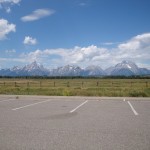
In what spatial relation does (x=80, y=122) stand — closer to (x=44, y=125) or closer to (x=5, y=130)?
(x=44, y=125)

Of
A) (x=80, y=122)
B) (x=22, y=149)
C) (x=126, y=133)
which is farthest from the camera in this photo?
(x=80, y=122)

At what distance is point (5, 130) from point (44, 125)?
152 cm

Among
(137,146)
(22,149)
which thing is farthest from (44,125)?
(137,146)

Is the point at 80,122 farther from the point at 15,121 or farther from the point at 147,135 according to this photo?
the point at 147,135

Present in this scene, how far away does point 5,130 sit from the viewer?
9023 millimetres

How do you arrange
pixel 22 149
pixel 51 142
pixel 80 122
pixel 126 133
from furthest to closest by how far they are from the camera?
pixel 80 122 → pixel 126 133 → pixel 51 142 → pixel 22 149

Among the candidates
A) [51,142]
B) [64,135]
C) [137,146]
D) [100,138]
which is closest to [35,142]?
[51,142]

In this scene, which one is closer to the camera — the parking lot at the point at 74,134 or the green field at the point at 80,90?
the parking lot at the point at 74,134

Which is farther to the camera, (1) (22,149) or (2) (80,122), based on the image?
(2) (80,122)

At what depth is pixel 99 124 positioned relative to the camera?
33.7ft

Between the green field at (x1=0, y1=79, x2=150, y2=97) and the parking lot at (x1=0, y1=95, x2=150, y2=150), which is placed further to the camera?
the green field at (x1=0, y1=79, x2=150, y2=97)

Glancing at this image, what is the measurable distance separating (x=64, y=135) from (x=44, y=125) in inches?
74.9

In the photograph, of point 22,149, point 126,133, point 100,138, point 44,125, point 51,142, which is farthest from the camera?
point 44,125

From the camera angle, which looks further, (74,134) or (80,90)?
(80,90)
